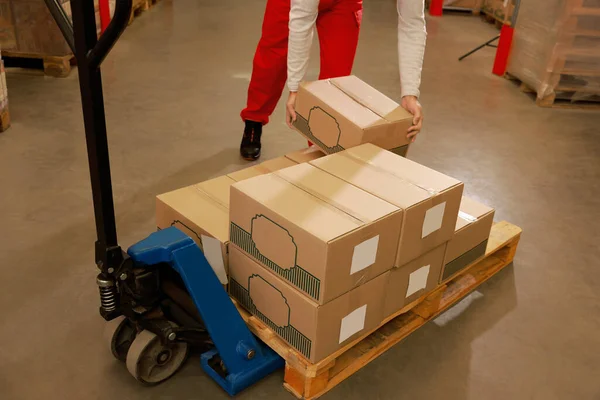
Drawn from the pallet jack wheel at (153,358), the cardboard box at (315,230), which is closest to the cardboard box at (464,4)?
the cardboard box at (315,230)

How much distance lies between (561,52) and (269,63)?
2.63m

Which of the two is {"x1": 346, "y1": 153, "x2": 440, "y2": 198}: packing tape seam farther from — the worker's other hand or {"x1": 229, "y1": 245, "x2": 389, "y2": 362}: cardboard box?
the worker's other hand

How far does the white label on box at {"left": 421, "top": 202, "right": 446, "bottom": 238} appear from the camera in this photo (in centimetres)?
188

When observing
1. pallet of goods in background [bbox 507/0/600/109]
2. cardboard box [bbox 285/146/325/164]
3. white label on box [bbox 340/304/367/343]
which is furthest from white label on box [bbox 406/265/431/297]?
pallet of goods in background [bbox 507/0/600/109]

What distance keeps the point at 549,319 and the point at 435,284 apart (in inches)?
21.3

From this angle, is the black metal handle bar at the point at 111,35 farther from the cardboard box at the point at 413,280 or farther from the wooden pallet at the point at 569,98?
the wooden pallet at the point at 569,98

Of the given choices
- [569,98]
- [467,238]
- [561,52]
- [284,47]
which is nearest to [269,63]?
[284,47]

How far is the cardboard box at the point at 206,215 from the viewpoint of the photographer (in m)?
1.96

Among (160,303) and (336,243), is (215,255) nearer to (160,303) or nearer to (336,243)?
(160,303)

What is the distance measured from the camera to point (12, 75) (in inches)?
174

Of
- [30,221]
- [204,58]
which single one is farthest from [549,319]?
[204,58]

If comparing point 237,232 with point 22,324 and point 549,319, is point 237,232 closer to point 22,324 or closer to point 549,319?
point 22,324

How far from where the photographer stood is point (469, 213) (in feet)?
7.63

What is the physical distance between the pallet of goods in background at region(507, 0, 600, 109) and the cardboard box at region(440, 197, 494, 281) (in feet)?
9.00
